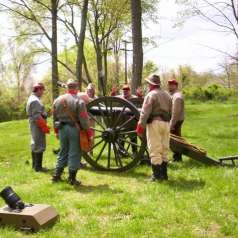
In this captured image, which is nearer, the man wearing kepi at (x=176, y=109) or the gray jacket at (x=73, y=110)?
the gray jacket at (x=73, y=110)

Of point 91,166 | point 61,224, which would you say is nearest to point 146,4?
point 91,166

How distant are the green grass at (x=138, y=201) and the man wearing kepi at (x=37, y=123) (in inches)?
17.1

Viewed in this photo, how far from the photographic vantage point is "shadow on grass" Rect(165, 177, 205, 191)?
8.25 metres

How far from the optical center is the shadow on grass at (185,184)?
8.25 meters

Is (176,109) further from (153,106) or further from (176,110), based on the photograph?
(153,106)

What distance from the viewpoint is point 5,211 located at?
6414 millimetres

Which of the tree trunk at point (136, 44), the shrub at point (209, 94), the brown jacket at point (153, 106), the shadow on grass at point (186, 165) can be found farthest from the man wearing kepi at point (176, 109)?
the shrub at point (209, 94)

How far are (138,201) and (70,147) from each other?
184 centimetres

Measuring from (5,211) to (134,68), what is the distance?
10.5m

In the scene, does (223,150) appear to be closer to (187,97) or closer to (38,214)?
(38,214)

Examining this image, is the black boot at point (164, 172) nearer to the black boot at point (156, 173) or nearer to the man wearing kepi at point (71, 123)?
the black boot at point (156, 173)

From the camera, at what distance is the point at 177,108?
1073 centimetres

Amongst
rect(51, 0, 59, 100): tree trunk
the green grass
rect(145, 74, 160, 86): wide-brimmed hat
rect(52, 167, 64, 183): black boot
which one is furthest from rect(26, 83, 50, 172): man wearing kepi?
rect(51, 0, 59, 100): tree trunk

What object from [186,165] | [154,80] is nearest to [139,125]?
[154,80]
